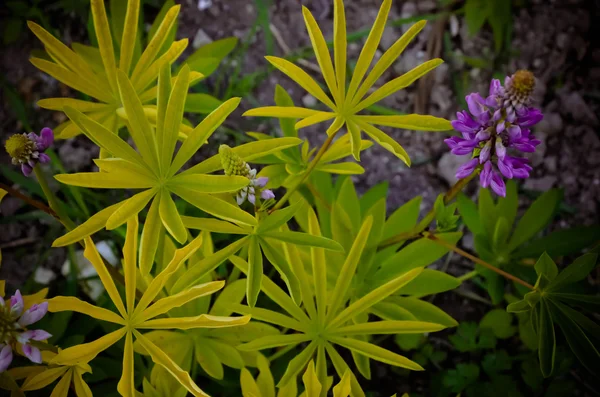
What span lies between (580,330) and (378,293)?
0.42 m

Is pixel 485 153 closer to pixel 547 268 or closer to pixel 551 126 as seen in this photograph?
pixel 547 268

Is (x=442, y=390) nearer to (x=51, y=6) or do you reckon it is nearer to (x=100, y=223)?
(x=100, y=223)

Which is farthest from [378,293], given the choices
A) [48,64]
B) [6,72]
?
[6,72]

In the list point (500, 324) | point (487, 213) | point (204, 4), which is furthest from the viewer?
point (204, 4)

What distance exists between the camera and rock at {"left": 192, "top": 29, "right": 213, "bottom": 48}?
76.8 inches

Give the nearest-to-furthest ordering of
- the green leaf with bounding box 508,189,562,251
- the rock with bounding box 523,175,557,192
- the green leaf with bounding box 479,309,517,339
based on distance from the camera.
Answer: the green leaf with bounding box 508,189,562,251 < the green leaf with bounding box 479,309,517,339 < the rock with bounding box 523,175,557,192

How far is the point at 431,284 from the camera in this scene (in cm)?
131

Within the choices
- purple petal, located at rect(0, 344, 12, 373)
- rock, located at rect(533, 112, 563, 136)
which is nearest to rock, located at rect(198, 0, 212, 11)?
rock, located at rect(533, 112, 563, 136)

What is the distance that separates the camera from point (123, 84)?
0.96 metres

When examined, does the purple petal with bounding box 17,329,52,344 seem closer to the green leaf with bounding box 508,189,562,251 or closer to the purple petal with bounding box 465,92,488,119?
the purple petal with bounding box 465,92,488,119

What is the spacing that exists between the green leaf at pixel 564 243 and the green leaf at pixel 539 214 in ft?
0.10

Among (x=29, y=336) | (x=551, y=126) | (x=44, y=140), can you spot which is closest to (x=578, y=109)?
(x=551, y=126)

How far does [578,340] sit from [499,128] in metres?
0.51

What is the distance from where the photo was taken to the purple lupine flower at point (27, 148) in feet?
3.10
